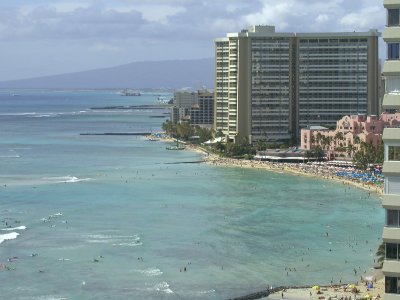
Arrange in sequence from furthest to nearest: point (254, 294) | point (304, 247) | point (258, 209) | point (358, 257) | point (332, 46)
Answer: point (332, 46), point (258, 209), point (304, 247), point (358, 257), point (254, 294)

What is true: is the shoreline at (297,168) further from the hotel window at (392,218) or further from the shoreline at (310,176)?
the hotel window at (392,218)

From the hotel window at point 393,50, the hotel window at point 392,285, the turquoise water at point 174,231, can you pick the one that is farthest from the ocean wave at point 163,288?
the hotel window at point 393,50

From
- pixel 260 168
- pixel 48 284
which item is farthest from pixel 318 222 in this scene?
pixel 260 168

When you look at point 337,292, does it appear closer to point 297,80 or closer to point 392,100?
point 392,100

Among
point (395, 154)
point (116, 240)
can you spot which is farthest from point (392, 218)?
point (116, 240)

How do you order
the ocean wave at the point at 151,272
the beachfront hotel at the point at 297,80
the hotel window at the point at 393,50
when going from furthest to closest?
the beachfront hotel at the point at 297,80, the ocean wave at the point at 151,272, the hotel window at the point at 393,50

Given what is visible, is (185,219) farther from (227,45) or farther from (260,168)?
(227,45)
